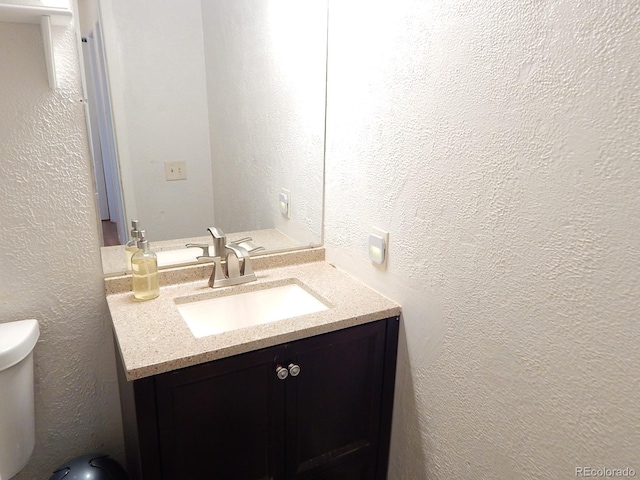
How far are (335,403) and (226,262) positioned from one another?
22.0 inches

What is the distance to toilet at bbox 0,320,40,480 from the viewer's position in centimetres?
109

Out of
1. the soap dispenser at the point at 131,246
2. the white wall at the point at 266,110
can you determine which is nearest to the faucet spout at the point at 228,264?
the white wall at the point at 266,110

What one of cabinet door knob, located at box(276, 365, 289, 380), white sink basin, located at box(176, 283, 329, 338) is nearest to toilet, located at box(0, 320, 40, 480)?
white sink basin, located at box(176, 283, 329, 338)

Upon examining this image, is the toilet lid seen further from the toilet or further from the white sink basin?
the white sink basin

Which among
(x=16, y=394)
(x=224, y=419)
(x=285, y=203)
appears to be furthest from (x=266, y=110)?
(x=16, y=394)

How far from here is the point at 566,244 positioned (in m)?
0.79

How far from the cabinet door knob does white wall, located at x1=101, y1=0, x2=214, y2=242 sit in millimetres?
583

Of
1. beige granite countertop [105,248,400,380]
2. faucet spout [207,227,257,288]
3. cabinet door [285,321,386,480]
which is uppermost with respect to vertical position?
faucet spout [207,227,257,288]

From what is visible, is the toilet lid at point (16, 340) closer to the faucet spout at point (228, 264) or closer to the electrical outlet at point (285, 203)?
the faucet spout at point (228, 264)

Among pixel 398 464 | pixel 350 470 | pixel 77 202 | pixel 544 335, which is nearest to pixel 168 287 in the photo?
pixel 77 202

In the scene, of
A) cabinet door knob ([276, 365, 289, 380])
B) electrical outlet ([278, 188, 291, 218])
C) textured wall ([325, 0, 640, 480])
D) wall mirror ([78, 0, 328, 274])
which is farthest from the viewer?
electrical outlet ([278, 188, 291, 218])

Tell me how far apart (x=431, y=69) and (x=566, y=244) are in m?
0.52

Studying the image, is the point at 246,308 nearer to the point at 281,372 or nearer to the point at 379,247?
the point at 281,372

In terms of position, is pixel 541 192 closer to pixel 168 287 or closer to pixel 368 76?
pixel 368 76
